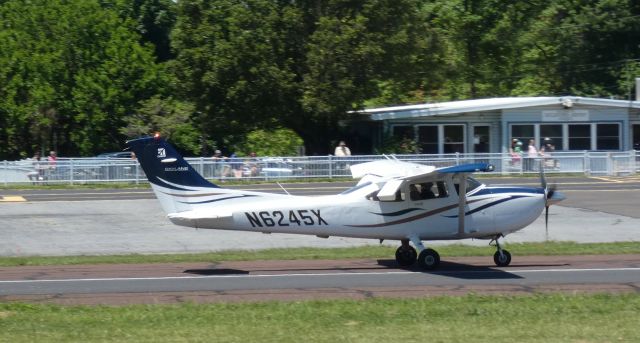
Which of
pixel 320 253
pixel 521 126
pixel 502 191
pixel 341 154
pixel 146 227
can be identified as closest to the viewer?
pixel 502 191

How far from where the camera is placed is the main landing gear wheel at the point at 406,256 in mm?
19078

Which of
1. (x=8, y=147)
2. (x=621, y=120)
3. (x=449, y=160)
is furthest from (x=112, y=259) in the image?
(x=8, y=147)

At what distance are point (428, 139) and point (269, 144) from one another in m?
11.5

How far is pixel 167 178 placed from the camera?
1792 cm

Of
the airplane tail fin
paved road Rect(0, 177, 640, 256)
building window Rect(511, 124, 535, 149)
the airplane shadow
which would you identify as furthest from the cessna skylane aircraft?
building window Rect(511, 124, 535, 149)

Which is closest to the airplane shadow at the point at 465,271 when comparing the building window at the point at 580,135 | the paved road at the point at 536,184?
the paved road at the point at 536,184

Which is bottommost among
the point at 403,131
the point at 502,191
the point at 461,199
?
the point at 461,199

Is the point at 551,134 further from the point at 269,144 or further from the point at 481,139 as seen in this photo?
the point at 269,144

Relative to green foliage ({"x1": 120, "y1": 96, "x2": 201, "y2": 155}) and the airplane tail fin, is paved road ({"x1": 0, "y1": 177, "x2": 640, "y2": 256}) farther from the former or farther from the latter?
green foliage ({"x1": 120, "y1": 96, "x2": 201, "y2": 155})

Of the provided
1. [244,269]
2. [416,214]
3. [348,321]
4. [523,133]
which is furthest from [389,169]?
[523,133]

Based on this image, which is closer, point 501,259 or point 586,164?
point 501,259

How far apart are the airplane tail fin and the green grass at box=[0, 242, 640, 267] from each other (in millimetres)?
2924

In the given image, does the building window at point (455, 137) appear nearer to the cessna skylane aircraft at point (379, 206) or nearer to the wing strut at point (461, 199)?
the cessna skylane aircraft at point (379, 206)

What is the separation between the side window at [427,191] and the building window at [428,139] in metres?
28.6
